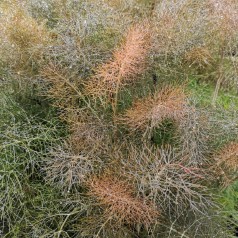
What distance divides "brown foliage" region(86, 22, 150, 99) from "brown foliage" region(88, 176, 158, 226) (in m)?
0.36

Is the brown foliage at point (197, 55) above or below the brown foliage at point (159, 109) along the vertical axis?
above

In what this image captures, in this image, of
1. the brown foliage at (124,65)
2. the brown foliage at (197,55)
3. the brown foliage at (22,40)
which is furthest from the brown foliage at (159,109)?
the brown foliage at (22,40)

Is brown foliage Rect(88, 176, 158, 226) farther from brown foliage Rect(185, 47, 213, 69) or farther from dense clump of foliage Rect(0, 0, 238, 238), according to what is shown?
brown foliage Rect(185, 47, 213, 69)

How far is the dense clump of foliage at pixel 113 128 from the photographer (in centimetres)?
162

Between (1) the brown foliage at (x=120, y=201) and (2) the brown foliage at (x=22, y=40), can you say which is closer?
(1) the brown foliage at (x=120, y=201)

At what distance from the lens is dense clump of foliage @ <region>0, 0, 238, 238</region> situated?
1618mm

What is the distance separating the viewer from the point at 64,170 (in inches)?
66.1

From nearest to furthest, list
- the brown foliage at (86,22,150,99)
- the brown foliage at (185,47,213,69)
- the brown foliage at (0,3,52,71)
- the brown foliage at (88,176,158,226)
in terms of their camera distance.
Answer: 1. the brown foliage at (88,176,158,226)
2. the brown foliage at (86,22,150,99)
3. the brown foliage at (0,3,52,71)
4. the brown foliage at (185,47,213,69)

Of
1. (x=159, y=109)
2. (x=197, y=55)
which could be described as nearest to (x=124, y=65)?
(x=159, y=109)

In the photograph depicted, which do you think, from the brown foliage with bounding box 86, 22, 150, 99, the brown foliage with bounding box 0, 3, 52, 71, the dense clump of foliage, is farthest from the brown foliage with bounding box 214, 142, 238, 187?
the brown foliage with bounding box 0, 3, 52, 71

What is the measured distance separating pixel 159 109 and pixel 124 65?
0.22m

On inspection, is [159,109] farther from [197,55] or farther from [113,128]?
[197,55]

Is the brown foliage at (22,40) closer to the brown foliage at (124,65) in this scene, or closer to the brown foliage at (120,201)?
the brown foliage at (124,65)

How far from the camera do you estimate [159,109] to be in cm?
164
